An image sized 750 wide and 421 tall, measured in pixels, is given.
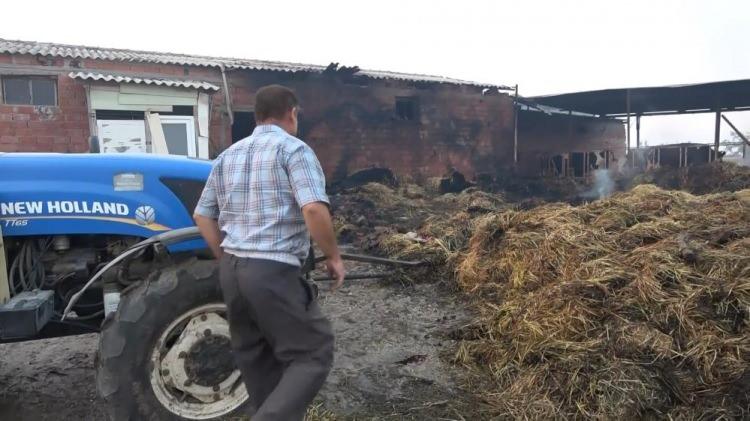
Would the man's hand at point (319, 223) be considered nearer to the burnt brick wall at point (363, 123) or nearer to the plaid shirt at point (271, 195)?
the plaid shirt at point (271, 195)

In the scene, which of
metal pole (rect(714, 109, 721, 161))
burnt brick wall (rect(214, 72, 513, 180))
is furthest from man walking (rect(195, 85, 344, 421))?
metal pole (rect(714, 109, 721, 161))

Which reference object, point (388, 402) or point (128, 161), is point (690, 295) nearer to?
point (388, 402)

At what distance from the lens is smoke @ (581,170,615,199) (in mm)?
14188

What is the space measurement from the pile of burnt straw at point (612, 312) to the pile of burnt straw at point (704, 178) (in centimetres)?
661

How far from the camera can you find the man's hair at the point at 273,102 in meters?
2.30

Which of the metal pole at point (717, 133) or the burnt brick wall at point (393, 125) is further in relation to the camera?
→ the metal pole at point (717, 133)

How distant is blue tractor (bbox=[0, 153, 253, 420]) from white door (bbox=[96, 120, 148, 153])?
9.30 meters

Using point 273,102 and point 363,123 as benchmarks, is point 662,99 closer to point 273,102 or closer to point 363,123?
point 363,123

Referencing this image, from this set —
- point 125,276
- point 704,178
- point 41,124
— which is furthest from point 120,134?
point 704,178

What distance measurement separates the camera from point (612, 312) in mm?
3744

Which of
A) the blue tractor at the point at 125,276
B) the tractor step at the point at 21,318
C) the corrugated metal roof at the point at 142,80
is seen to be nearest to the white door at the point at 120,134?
the corrugated metal roof at the point at 142,80

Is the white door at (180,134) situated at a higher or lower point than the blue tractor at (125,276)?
higher

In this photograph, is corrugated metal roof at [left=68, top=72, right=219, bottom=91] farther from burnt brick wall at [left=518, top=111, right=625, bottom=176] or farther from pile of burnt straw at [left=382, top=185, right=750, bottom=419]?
burnt brick wall at [left=518, top=111, right=625, bottom=176]

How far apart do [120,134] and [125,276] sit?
9895 millimetres
